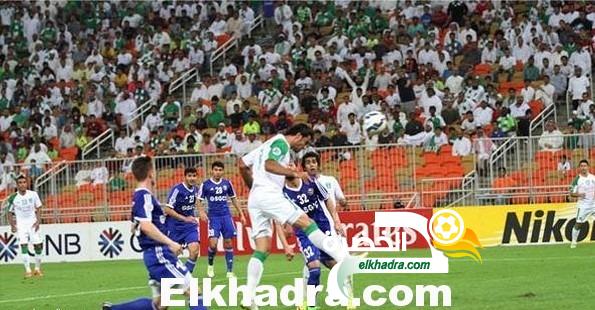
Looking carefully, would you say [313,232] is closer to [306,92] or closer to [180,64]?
[306,92]

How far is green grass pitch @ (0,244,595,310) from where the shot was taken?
19.3 metres

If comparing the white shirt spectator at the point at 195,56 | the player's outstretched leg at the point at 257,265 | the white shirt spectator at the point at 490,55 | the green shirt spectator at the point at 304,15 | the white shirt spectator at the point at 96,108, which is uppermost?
the green shirt spectator at the point at 304,15

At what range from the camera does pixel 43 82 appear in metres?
47.0

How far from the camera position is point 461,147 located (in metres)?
→ 36.3

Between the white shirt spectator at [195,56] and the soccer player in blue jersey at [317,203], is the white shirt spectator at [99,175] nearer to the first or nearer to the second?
the white shirt spectator at [195,56]

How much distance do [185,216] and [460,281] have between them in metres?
5.77

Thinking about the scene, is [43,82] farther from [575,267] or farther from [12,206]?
[575,267]

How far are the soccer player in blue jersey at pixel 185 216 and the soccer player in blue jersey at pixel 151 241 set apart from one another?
804cm

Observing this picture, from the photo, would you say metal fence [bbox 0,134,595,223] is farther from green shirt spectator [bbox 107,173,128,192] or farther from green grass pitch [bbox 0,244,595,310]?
green grass pitch [bbox 0,244,595,310]

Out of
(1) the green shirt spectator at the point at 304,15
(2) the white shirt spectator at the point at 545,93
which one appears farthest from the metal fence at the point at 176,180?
(1) the green shirt spectator at the point at 304,15

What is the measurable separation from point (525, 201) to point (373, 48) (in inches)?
367

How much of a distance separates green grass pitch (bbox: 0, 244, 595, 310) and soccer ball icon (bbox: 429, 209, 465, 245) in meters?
0.97

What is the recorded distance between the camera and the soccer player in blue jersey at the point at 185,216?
24797mm

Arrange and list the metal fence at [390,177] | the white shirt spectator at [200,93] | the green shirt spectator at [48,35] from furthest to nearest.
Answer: the green shirt spectator at [48,35] < the white shirt spectator at [200,93] < the metal fence at [390,177]
